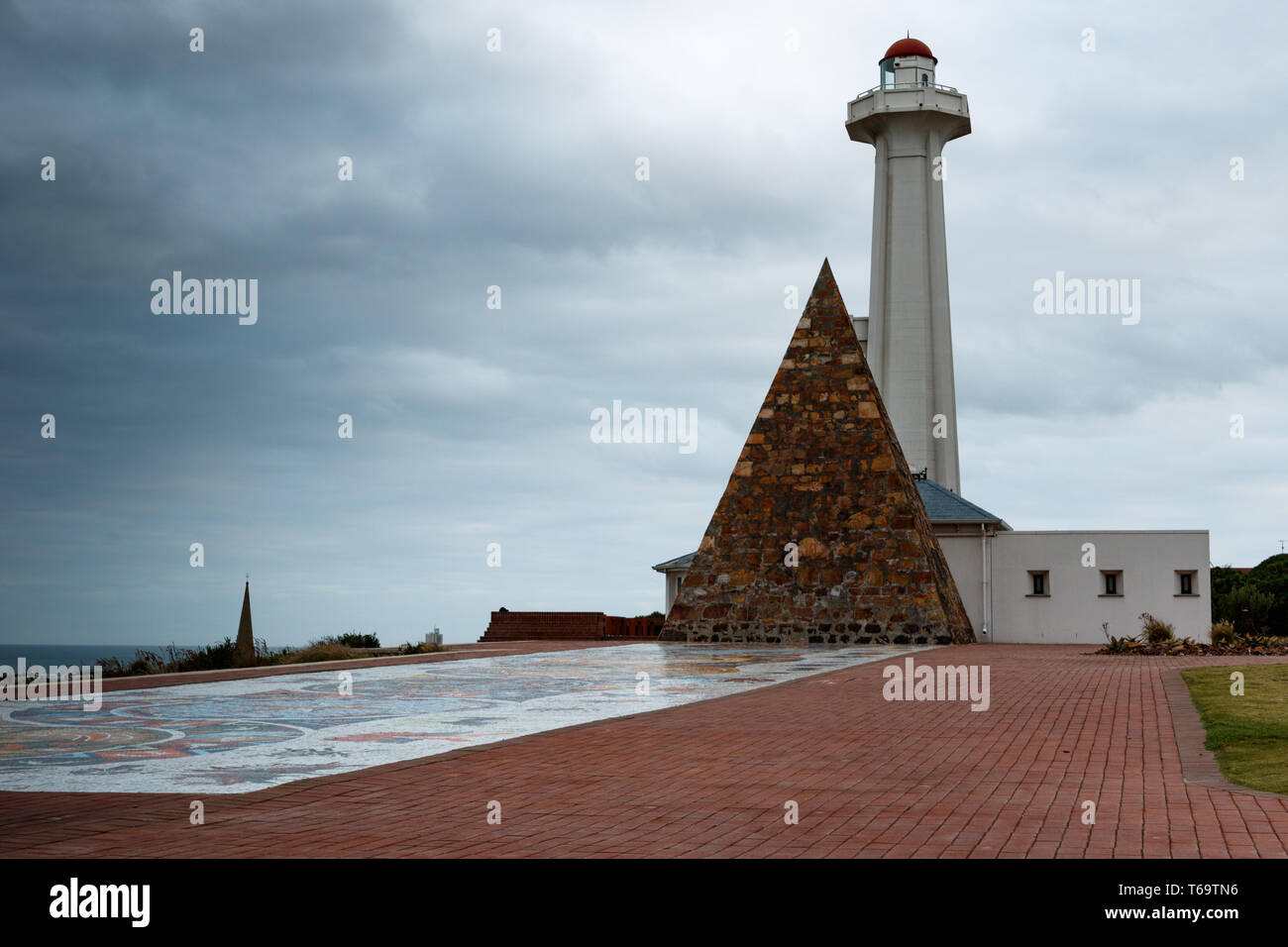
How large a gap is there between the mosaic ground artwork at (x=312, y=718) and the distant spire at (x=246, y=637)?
3022mm

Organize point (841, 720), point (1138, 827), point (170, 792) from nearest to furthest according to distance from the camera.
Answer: point (1138, 827)
point (170, 792)
point (841, 720)

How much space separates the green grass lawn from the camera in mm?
7836

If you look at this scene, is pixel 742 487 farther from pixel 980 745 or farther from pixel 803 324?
pixel 980 745

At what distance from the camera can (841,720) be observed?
1135cm

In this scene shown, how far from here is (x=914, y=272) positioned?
141 ft

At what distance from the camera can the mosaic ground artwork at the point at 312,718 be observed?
8156mm

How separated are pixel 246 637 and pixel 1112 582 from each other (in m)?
20.4

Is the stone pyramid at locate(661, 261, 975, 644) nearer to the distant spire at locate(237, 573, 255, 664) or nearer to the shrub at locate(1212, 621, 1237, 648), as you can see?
the shrub at locate(1212, 621, 1237, 648)

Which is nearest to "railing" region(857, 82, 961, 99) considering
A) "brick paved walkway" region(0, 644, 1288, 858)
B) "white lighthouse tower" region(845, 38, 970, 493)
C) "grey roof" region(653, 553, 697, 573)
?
"white lighthouse tower" region(845, 38, 970, 493)

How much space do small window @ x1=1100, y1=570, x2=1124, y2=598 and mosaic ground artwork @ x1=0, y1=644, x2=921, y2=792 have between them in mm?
12533

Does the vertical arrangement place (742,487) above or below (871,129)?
below

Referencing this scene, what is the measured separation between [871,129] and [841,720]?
→ 37106mm

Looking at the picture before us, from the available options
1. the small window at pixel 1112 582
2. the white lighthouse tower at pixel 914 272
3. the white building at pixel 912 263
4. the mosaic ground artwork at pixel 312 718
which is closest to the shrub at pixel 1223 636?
the small window at pixel 1112 582
